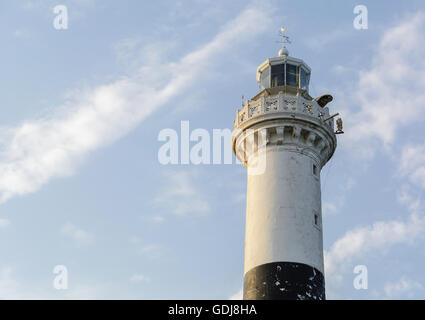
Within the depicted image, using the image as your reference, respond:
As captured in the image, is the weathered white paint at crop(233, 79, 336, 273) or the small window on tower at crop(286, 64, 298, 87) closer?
the weathered white paint at crop(233, 79, 336, 273)

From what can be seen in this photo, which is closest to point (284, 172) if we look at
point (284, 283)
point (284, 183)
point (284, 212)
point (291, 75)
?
point (284, 183)

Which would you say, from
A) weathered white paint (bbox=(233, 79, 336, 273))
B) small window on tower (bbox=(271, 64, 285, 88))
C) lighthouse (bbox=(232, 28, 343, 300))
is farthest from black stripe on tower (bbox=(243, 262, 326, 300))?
small window on tower (bbox=(271, 64, 285, 88))

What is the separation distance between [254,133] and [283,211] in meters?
4.68

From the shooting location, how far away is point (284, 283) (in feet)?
104

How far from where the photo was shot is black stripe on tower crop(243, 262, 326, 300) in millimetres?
31641

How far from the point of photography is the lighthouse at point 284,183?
106 feet

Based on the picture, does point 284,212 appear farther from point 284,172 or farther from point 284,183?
point 284,172

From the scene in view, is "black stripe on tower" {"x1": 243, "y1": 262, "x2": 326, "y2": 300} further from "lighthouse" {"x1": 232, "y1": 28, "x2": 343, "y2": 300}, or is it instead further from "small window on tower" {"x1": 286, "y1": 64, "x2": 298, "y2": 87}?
"small window on tower" {"x1": 286, "y1": 64, "x2": 298, "y2": 87}

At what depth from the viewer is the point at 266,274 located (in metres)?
32.5

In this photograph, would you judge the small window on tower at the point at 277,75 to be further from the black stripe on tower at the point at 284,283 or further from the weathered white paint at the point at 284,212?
the black stripe on tower at the point at 284,283

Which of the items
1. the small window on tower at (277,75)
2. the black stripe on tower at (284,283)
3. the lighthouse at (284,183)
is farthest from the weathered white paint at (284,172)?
the small window on tower at (277,75)

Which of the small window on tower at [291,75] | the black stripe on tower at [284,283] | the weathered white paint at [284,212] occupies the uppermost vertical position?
the small window on tower at [291,75]
